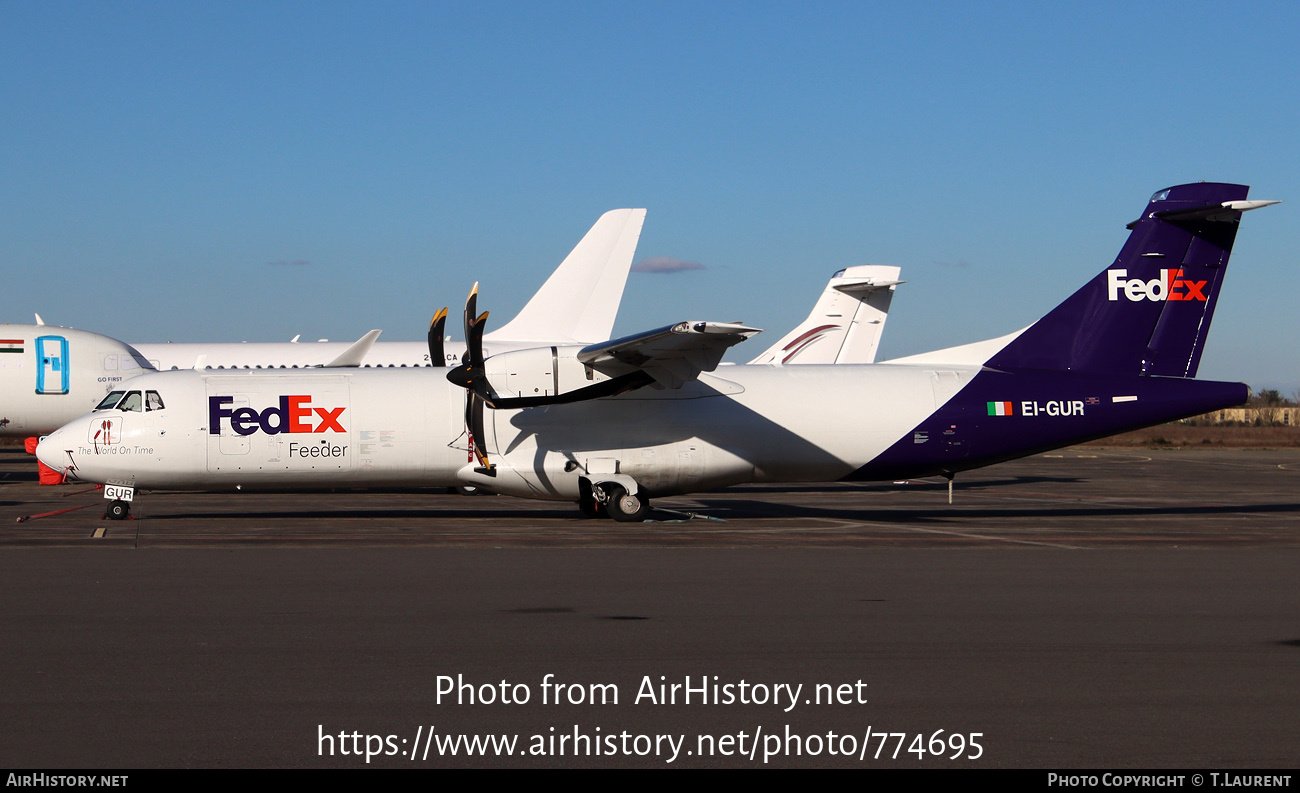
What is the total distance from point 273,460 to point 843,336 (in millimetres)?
18612

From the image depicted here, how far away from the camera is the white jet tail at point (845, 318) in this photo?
33.4 m

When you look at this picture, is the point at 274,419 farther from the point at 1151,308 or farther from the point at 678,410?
the point at 1151,308

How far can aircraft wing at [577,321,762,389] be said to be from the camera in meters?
17.2

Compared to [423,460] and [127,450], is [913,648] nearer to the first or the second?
[423,460]

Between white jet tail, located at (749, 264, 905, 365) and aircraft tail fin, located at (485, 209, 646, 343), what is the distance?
6.88m

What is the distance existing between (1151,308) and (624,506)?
10174 mm

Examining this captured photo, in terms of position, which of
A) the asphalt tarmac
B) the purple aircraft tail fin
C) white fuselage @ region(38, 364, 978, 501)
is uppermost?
the purple aircraft tail fin

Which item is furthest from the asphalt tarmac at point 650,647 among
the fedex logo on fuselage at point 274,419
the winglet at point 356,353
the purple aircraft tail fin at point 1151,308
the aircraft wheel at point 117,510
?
the winglet at point 356,353

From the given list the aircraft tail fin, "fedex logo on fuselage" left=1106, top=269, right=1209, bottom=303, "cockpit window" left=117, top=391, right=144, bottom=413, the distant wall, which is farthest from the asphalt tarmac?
the distant wall

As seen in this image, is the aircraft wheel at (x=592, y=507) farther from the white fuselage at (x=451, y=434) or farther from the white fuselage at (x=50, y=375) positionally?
the white fuselage at (x=50, y=375)

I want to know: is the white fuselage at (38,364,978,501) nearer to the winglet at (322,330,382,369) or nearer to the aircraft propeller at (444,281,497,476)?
the aircraft propeller at (444,281,497,476)

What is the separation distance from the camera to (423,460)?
19.7m

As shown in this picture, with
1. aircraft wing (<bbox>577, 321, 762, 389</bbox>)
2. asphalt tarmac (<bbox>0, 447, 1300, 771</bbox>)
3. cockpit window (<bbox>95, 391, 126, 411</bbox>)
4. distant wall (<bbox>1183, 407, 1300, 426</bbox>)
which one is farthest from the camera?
distant wall (<bbox>1183, 407, 1300, 426</bbox>)

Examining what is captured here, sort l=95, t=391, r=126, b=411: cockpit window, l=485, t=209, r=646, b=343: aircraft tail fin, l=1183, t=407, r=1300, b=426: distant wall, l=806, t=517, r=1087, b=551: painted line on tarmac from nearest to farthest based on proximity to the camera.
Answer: l=806, t=517, r=1087, b=551: painted line on tarmac, l=95, t=391, r=126, b=411: cockpit window, l=485, t=209, r=646, b=343: aircraft tail fin, l=1183, t=407, r=1300, b=426: distant wall
